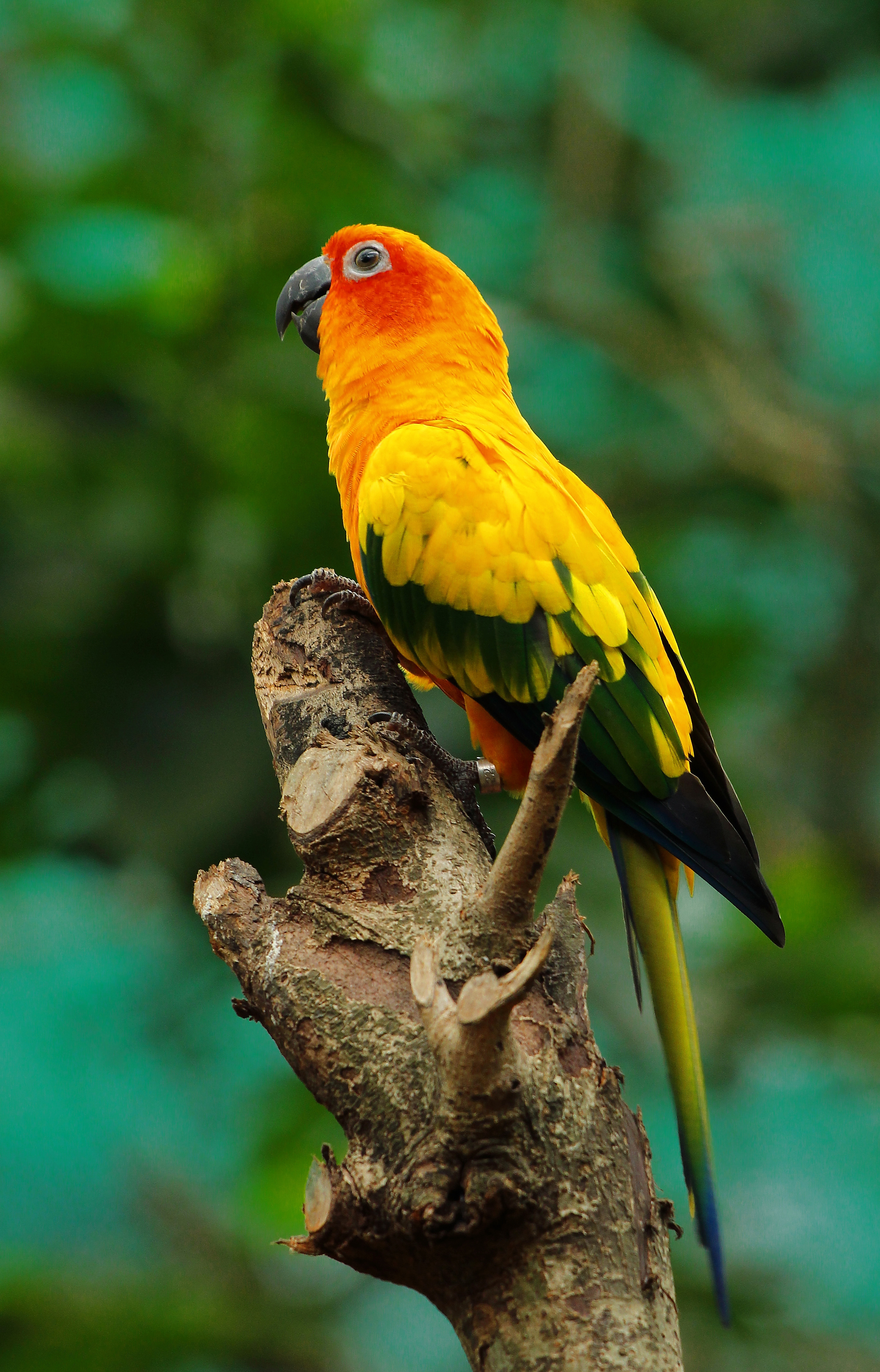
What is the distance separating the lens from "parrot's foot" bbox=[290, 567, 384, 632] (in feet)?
8.45

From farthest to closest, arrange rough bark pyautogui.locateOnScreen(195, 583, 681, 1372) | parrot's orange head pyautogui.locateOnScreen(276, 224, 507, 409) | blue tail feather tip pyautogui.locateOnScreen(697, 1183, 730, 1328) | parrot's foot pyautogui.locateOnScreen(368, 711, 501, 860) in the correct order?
parrot's orange head pyautogui.locateOnScreen(276, 224, 507, 409)
parrot's foot pyautogui.locateOnScreen(368, 711, 501, 860)
blue tail feather tip pyautogui.locateOnScreen(697, 1183, 730, 1328)
rough bark pyautogui.locateOnScreen(195, 583, 681, 1372)

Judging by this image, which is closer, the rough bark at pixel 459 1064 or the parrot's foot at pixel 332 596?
the rough bark at pixel 459 1064

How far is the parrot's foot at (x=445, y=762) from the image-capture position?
2148 mm

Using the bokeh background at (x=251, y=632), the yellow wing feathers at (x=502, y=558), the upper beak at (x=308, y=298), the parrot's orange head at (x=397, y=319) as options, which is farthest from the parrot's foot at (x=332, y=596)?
the bokeh background at (x=251, y=632)

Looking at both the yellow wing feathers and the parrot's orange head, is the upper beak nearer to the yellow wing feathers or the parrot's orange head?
the parrot's orange head

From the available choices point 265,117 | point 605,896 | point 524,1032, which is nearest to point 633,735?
point 524,1032

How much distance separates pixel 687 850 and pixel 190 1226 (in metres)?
3.24

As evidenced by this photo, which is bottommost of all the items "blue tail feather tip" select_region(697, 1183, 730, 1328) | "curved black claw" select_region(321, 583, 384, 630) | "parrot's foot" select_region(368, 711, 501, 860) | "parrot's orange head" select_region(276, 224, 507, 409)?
"blue tail feather tip" select_region(697, 1183, 730, 1328)

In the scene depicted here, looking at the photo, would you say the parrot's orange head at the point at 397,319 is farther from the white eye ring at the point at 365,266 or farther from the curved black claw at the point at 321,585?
the curved black claw at the point at 321,585

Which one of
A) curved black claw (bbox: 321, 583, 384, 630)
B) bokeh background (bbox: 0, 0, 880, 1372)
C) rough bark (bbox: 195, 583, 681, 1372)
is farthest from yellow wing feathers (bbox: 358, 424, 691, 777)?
bokeh background (bbox: 0, 0, 880, 1372)

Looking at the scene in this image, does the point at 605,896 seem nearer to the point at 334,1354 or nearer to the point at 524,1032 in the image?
the point at 334,1354

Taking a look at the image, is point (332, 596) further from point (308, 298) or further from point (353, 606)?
point (308, 298)

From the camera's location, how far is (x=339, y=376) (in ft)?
9.87

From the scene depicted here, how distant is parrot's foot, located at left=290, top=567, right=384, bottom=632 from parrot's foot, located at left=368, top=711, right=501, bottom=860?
1.21 feet
